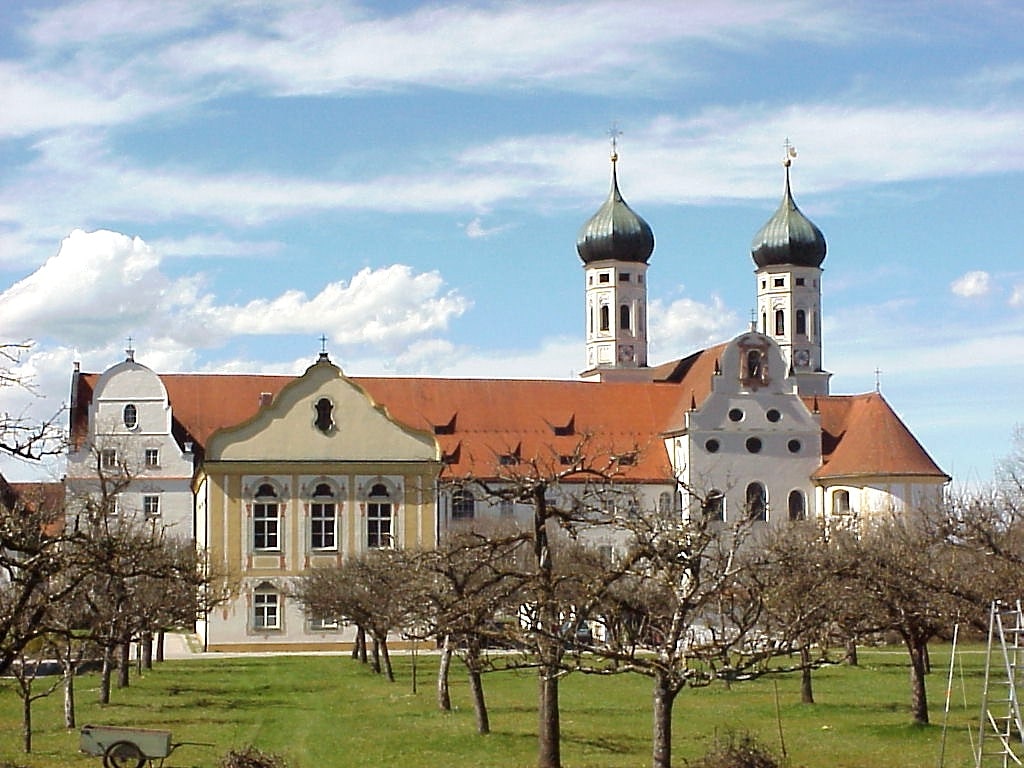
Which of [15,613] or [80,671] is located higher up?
[15,613]

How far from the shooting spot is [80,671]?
2002 inches

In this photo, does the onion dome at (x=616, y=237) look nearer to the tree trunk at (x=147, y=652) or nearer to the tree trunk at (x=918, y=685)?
the tree trunk at (x=147, y=652)

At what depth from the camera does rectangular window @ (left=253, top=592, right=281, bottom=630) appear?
6197 cm

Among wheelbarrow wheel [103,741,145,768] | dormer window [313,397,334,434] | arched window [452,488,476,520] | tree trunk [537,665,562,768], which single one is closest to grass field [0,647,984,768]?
tree trunk [537,665,562,768]

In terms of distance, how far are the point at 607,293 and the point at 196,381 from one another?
26847 mm

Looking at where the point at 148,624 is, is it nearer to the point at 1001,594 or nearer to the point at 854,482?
the point at 1001,594

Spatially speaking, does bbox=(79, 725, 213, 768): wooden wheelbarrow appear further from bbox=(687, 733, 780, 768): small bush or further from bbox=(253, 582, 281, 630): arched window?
bbox=(253, 582, 281, 630): arched window

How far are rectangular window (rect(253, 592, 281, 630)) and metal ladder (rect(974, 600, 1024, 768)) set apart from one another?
30.1 m

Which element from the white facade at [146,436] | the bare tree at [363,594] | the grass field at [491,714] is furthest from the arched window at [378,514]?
the grass field at [491,714]

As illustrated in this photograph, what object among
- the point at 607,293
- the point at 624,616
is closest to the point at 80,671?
the point at 624,616

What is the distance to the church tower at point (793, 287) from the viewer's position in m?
96.0

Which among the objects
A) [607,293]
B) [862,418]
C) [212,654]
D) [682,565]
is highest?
[607,293]

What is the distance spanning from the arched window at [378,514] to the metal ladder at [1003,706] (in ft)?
93.4

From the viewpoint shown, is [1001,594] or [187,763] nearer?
[187,763]
